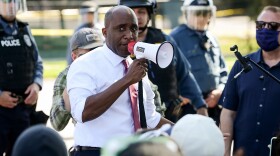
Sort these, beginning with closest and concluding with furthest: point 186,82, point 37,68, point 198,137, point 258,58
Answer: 1. point 198,137
2. point 258,58
3. point 186,82
4. point 37,68

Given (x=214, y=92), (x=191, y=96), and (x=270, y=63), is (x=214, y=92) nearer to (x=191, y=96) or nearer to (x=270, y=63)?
(x=191, y=96)

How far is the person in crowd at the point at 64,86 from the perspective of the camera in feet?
16.7

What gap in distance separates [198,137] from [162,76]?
324cm

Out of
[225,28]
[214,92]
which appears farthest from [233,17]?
[214,92]

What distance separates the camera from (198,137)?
3100mm

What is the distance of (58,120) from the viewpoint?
5.17 metres

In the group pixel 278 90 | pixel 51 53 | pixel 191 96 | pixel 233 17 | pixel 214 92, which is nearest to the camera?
pixel 278 90

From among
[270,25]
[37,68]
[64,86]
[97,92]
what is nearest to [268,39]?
[270,25]

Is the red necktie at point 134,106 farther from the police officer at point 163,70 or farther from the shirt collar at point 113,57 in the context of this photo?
the police officer at point 163,70

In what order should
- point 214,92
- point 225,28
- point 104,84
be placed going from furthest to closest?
point 225,28, point 214,92, point 104,84

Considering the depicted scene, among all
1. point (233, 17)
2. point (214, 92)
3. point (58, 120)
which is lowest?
point (233, 17)

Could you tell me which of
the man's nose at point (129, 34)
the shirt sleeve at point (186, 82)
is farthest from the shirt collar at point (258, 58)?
the man's nose at point (129, 34)

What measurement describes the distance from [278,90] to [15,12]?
2984 millimetres

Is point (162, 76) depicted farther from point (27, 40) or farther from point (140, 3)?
point (27, 40)
